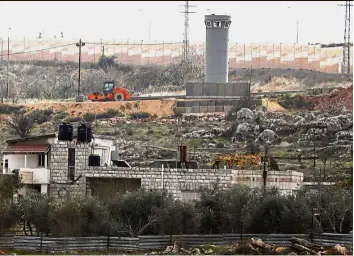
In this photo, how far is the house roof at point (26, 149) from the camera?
47.8 m

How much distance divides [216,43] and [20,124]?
1393 centimetres

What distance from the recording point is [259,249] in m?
39.4

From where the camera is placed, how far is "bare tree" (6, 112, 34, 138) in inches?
3137

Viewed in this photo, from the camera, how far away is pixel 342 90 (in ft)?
310

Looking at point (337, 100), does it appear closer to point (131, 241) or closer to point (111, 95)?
point (111, 95)

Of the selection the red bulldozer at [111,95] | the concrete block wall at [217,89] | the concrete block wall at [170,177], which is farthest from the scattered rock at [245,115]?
the concrete block wall at [170,177]

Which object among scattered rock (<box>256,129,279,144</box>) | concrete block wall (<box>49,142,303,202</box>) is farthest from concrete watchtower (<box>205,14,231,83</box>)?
concrete block wall (<box>49,142,303,202</box>)

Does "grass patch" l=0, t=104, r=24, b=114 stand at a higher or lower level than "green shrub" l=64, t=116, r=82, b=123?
higher

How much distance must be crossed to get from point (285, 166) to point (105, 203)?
20295 mm

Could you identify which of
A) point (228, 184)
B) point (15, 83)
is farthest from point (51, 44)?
point (228, 184)

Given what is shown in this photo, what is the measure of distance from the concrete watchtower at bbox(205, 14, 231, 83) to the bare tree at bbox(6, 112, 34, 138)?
10770mm

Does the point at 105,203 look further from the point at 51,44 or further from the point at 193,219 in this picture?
the point at 51,44

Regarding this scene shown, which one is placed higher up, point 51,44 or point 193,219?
point 51,44

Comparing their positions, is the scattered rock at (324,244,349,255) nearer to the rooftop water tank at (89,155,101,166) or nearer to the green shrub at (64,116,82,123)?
the rooftop water tank at (89,155,101,166)
